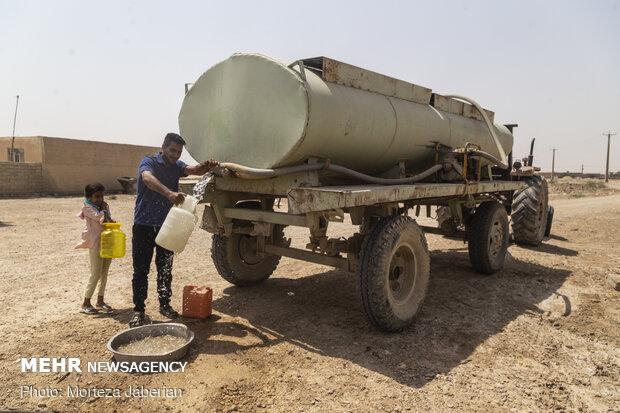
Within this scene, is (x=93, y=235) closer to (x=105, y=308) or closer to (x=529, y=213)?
(x=105, y=308)

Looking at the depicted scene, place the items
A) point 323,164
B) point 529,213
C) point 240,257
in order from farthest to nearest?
1. point 529,213
2. point 240,257
3. point 323,164

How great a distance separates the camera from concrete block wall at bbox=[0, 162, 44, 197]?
1872 cm

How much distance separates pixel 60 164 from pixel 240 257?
1931 centimetres

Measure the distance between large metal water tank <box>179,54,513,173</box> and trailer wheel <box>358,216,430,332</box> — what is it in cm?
96

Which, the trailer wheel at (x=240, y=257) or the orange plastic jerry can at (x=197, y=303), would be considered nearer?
the orange plastic jerry can at (x=197, y=303)

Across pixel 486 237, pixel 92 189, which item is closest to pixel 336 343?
pixel 92 189

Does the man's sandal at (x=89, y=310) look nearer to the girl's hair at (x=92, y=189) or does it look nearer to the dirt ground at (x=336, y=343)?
the dirt ground at (x=336, y=343)

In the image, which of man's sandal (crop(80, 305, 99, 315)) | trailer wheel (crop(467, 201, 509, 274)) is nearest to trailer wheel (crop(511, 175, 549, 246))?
trailer wheel (crop(467, 201, 509, 274))

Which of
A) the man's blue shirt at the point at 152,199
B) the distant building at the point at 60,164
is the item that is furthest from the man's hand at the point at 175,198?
the distant building at the point at 60,164

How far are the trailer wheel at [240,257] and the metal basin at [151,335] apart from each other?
147 cm

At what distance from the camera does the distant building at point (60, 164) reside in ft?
63.6

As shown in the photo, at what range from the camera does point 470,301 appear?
5.50 m

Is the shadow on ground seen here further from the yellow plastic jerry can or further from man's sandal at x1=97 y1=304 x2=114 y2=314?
the yellow plastic jerry can

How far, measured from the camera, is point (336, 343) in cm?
411
